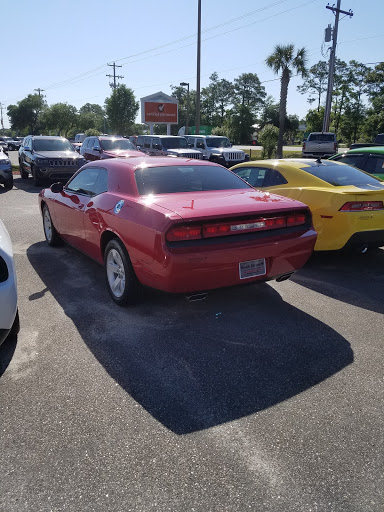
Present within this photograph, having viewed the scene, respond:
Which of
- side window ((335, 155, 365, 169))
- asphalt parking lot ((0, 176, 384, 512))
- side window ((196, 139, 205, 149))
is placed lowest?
asphalt parking lot ((0, 176, 384, 512))

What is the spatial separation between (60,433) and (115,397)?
17.5 inches

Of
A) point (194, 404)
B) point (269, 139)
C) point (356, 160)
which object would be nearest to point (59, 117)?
point (269, 139)

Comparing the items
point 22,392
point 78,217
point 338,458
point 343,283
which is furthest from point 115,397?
point 343,283

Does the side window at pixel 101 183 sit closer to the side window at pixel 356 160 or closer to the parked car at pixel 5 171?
the side window at pixel 356 160

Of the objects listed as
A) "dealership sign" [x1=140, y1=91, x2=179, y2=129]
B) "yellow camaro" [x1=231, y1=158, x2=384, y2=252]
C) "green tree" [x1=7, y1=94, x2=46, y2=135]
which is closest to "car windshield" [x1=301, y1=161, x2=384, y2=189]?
"yellow camaro" [x1=231, y1=158, x2=384, y2=252]

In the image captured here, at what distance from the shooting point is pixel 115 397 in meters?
2.77

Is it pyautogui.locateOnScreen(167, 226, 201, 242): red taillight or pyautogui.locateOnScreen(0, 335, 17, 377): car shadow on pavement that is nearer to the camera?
pyautogui.locateOnScreen(0, 335, 17, 377): car shadow on pavement

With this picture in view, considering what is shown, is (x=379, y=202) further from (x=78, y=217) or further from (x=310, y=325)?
(x=78, y=217)

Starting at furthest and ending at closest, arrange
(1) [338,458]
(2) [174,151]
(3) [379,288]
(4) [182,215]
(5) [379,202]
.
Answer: (2) [174,151] < (5) [379,202] < (3) [379,288] < (4) [182,215] < (1) [338,458]

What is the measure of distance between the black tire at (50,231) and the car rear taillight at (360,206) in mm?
4288

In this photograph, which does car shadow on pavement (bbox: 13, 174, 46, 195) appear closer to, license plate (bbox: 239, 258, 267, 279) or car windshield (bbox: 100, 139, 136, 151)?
car windshield (bbox: 100, 139, 136, 151)

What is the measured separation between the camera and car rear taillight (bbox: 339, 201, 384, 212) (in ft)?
17.1

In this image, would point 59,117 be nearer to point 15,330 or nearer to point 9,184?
point 9,184

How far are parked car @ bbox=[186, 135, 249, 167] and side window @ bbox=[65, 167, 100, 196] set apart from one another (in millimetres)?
14945
